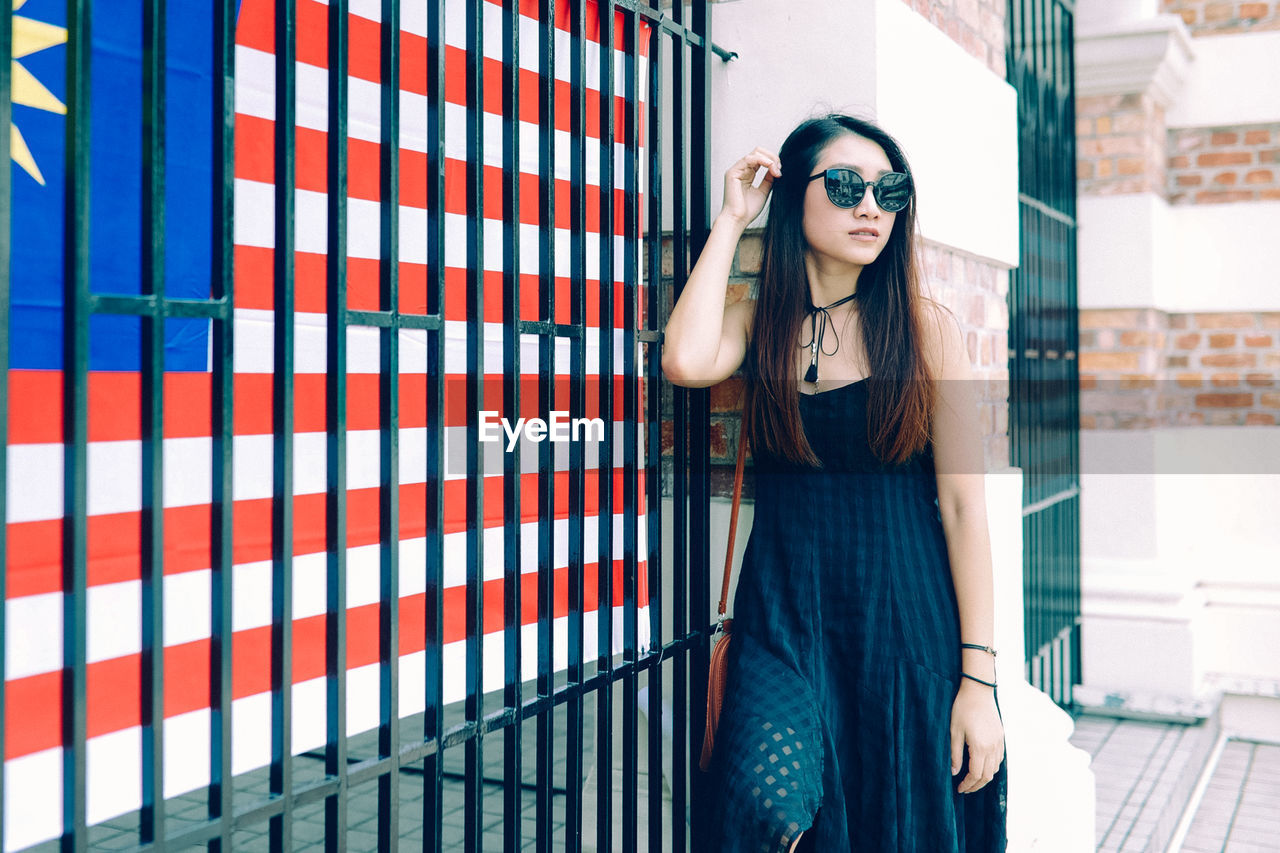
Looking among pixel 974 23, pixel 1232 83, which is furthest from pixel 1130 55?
pixel 974 23

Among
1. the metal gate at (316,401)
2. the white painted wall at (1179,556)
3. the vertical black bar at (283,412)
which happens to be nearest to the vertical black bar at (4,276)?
the metal gate at (316,401)

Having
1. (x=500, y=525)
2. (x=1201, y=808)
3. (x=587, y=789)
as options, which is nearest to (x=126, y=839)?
(x=587, y=789)

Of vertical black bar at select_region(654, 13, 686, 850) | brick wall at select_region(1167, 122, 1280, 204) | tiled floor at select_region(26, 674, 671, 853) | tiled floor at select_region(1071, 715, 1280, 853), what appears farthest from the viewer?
brick wall at select_region(1167, 122, 1280, 204)

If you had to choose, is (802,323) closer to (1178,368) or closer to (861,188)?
(861,188)

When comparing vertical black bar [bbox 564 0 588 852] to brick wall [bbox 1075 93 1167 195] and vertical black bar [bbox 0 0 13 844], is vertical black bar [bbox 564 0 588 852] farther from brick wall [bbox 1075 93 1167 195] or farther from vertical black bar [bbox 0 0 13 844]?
brick wall [bbox 1075 93 1167 195]

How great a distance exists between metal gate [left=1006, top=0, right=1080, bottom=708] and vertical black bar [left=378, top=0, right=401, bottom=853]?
10.3ft

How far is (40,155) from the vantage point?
4.14 ft

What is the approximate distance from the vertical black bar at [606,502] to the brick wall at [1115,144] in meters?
3.96

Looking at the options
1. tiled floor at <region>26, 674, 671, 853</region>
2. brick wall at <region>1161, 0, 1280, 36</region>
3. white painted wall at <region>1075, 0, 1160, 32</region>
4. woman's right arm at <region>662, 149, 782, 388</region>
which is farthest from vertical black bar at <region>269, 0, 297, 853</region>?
brick wall at <region>1161, 0, 1280, 36</region>

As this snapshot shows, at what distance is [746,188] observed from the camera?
228cm

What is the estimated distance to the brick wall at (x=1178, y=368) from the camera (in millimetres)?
5398

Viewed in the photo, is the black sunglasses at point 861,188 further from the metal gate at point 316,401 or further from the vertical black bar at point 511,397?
the vertical black bar at point 511,397

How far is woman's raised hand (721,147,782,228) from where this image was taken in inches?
87.7

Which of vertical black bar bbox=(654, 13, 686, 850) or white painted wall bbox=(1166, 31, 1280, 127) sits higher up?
white painted wall bbox=(1166, 31, 1280, 127)
